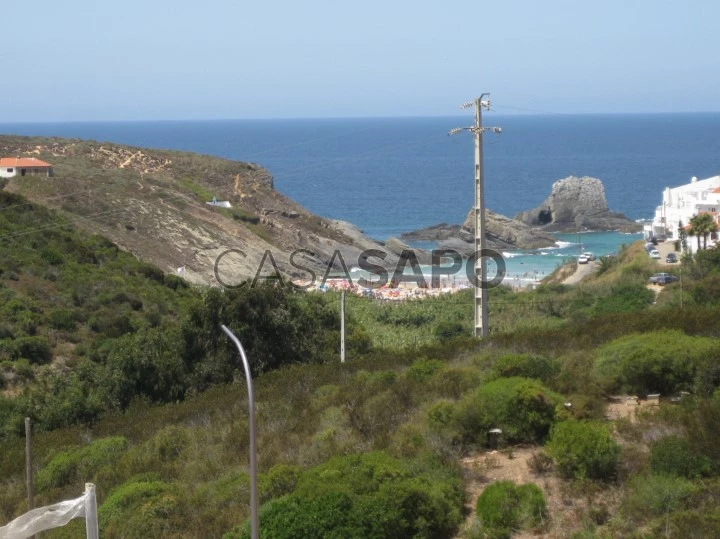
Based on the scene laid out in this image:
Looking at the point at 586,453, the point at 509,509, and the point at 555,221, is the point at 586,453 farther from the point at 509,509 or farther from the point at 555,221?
the point at 555,221

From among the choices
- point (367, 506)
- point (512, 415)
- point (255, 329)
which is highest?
point (512, 415)

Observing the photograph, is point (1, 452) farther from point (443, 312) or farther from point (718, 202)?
point (718, 202)

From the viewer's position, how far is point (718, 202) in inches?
2318

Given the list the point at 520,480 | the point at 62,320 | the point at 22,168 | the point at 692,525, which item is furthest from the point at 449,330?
the point at 22,168

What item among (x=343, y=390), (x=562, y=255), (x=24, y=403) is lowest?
(x=562, y=255)

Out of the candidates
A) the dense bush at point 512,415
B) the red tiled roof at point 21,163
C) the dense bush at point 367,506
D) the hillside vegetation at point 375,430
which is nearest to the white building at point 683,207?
the hillside vegetation at point 375,430

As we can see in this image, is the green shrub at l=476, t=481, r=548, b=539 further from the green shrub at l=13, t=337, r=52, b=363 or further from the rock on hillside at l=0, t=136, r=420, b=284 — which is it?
the rock on hillside at l=0, t=136, r=420, b=284

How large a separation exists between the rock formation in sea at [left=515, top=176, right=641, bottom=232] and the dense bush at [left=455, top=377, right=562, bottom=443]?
80514 millimetres

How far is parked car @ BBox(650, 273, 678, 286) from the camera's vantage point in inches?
1563

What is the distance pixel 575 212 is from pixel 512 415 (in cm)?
8329

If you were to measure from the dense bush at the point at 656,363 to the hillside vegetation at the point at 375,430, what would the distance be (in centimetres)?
3

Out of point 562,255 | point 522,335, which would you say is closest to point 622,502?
point 522,335

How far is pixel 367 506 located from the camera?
1050 centimetres

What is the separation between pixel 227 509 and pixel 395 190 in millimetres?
126546
